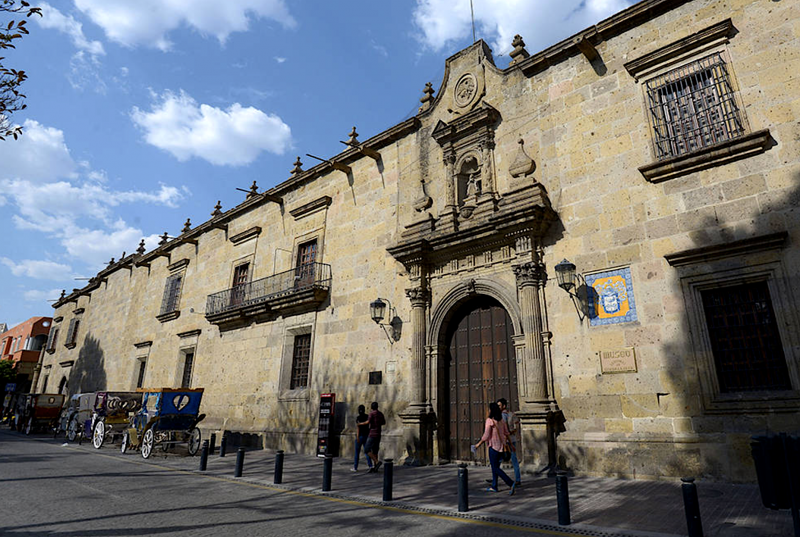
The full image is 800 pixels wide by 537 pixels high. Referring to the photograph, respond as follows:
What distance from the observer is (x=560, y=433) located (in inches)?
341

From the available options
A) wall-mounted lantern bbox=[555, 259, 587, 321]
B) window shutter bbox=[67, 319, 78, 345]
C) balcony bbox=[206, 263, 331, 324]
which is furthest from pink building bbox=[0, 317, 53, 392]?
wall-mounted lantern bbox=[555, 259, 587, 321]

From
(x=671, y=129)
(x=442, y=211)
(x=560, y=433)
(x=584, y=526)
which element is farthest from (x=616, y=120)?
(x=584, y=526)

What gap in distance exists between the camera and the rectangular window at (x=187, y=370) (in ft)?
63.8

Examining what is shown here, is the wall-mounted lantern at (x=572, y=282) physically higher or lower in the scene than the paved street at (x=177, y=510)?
higher

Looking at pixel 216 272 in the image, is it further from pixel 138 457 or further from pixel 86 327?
pixel 86 327

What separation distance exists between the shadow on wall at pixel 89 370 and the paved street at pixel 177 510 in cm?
1964

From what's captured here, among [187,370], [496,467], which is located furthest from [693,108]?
[187,370]

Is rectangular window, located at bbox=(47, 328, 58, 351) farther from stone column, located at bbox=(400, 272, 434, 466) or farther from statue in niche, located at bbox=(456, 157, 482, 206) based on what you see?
statue in niche, located at bbox=(456, 157, 482, 206)

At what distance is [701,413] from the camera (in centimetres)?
731

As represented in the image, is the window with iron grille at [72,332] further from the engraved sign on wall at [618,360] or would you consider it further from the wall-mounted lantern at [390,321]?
the engraved sign on wall at [618,360]

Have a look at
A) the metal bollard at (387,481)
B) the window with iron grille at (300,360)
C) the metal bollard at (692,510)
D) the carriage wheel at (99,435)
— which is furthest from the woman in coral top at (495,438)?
the carriage wheel at (99,435)

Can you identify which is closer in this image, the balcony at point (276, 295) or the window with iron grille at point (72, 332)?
the balcony at point (276, 295)

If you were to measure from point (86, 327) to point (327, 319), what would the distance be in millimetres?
25268

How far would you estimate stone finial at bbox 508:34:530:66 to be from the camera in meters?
11.5
